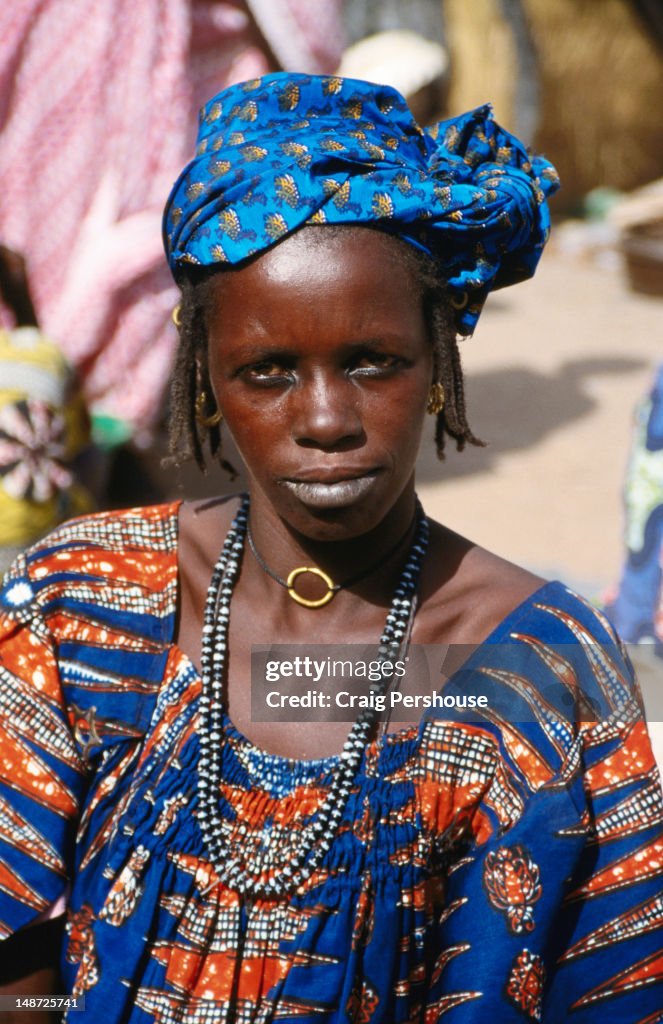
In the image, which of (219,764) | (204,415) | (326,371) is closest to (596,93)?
(204,415)

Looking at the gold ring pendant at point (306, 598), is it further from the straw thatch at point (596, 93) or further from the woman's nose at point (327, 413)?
the straw thatch at point (596, 93)

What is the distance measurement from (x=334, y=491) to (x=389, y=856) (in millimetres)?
473

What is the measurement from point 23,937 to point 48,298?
125 inches

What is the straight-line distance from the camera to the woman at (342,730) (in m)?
1.53

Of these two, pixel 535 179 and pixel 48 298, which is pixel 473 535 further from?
pixel 535 179

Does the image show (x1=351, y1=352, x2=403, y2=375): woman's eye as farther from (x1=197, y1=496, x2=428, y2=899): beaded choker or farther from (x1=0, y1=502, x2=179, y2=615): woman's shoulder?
(x1=0, y1=502, x2=179, y2=615): woman's shoulder

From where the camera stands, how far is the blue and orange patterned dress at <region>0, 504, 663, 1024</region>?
1.54 m

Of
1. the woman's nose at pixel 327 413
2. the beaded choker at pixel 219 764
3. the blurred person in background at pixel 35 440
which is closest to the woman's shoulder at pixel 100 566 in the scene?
the beaded choker at pixel 219 764

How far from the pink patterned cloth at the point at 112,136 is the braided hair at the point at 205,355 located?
259cm

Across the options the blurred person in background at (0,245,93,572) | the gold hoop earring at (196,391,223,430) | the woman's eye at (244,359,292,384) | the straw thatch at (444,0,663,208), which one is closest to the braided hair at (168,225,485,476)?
the gold hoop earring at (196,391,223,430)

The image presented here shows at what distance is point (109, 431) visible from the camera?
4547mm

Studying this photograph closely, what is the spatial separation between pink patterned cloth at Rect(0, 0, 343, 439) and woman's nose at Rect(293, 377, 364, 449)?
9.73 feet

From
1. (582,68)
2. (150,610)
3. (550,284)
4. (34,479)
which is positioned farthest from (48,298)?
(582,68)

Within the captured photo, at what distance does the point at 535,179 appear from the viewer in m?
1.71
